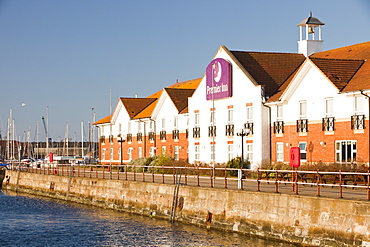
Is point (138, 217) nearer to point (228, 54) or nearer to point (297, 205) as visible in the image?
point (297, 205)

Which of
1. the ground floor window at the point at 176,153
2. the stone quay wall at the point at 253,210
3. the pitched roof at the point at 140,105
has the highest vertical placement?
the pitched roof at the point at 140,105

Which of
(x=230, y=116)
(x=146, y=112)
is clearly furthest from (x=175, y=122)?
(x=230, y=116)

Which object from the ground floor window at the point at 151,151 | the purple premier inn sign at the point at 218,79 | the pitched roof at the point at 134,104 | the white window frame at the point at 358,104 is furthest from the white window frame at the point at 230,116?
the pitched roof at the point at 134,104

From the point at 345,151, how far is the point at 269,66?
13.8m

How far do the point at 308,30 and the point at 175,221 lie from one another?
28.7 m

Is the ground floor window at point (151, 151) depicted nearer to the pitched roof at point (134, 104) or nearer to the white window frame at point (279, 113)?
the pitched roof at point (134, 104)

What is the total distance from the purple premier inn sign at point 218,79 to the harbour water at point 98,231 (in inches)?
626

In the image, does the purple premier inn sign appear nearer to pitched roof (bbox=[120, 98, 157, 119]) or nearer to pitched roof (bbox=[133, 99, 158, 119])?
pitched roof (bbox=[133, 99, 158, 119])

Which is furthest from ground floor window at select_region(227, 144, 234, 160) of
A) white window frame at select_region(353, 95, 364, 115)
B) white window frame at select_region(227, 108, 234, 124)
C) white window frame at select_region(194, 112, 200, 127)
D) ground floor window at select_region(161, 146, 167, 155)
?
white window frame at select_region(353, 95, 364, 115)

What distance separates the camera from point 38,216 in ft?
130

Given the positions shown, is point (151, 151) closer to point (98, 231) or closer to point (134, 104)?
point (134, 104)

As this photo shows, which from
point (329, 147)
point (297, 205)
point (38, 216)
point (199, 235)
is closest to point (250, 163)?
point (329, 147)

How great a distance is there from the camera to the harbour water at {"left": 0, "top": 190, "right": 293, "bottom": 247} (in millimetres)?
28219

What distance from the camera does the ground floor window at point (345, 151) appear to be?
4056 cm
